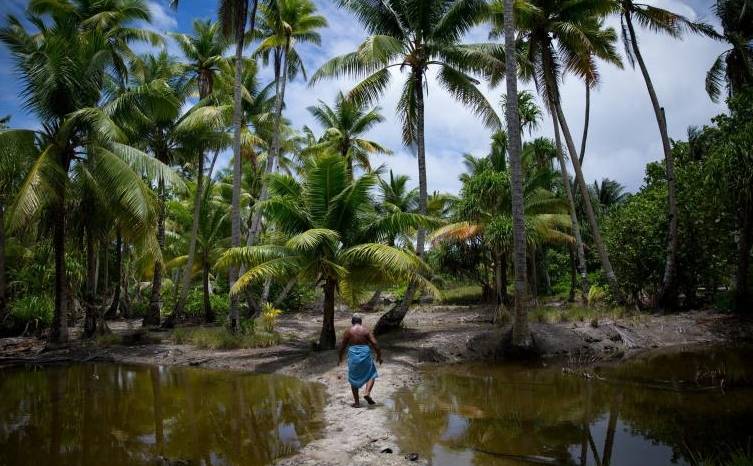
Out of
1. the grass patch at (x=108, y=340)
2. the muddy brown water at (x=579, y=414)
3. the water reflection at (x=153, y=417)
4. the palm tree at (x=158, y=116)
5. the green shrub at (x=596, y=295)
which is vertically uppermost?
the palm tree at (x=158, y=116)

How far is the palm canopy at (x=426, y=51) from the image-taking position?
16.3 metres

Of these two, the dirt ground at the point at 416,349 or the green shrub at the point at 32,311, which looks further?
the green shrub at the point at 32,311

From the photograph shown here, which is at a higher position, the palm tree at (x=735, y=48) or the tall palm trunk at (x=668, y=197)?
the palm tree at (x=735, y=48)

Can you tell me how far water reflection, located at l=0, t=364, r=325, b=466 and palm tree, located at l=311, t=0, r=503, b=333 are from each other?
24.2ft

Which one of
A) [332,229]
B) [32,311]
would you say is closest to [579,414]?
[332,229]

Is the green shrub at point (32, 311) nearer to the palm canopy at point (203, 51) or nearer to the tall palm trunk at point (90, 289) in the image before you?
the tall palm trunk at point (90, 289)

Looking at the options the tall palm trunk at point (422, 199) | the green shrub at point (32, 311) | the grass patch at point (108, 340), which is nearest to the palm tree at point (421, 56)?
the tall palm trunk at point (422, 199)

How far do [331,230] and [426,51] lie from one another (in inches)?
311

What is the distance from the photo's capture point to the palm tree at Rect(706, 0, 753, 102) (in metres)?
19.4

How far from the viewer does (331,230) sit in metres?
12.7

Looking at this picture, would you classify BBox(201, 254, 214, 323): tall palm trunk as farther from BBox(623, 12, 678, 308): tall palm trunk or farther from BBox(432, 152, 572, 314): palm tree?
BBox(623, 12, 678, 308): tall palm trunk

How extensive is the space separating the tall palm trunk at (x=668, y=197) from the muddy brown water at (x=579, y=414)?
22.7ft

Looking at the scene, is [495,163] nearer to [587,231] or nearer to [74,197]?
[587,231]

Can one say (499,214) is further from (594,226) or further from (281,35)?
(281,35)
